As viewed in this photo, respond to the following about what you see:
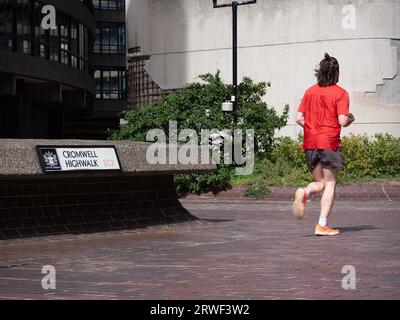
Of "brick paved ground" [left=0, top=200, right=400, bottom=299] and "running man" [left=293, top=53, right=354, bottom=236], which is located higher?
"running man" [left=293, top=53, right=354, bottom=236]

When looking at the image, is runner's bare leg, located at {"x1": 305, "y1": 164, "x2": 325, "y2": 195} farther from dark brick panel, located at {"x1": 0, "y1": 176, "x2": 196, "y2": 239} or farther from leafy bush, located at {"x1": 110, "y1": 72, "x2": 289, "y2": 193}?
leafy bush, located at {"x1": 110, "y1": 72, "x2": 289, "y2": 193}

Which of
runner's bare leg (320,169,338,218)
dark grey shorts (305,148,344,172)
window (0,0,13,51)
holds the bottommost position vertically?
runner's bare leg (320,169,338,218)

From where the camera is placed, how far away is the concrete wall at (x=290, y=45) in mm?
27047

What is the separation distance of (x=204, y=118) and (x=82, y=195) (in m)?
12.6

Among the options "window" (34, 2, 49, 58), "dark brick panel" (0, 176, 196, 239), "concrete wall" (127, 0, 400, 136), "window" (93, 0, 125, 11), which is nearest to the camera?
"dark brick panel" (0, 176, 196, 239)

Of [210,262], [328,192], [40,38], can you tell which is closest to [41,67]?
[40,38]

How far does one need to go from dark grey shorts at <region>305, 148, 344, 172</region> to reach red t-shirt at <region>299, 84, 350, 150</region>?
0.06 m

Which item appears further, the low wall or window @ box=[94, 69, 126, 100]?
window @ box=[94, 69, 126, 100]

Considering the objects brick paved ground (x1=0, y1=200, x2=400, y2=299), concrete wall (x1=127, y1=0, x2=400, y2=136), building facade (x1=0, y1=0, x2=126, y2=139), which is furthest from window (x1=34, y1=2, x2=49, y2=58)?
brick paved ground (x1=0, y1=200, x2=400, y2=299)

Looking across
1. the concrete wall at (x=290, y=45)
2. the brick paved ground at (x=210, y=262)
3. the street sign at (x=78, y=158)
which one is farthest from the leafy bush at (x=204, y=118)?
the street sign at (x=78, y=158)

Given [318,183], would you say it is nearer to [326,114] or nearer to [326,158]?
[326,158]

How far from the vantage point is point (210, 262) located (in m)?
9.09

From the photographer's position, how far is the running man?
457 inches
